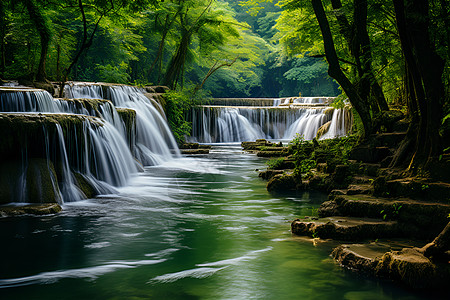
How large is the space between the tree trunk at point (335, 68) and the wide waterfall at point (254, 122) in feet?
49.6

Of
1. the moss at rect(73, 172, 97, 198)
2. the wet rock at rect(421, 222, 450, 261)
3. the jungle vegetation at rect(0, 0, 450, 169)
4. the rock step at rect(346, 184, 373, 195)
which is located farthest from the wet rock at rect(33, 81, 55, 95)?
the wet rock at rect(421, 222, 450, 261)

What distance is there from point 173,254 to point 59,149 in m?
4.17

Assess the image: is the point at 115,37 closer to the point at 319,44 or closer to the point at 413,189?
the point at 319,44

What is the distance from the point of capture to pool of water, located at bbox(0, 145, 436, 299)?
395cm

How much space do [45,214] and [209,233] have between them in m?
2.73

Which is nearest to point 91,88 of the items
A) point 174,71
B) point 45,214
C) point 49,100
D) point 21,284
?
point 49,100

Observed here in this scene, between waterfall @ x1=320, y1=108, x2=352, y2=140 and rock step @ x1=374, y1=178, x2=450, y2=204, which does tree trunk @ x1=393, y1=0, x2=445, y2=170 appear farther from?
waterfall @ x1=320, y1=108, x2=352, y2=140

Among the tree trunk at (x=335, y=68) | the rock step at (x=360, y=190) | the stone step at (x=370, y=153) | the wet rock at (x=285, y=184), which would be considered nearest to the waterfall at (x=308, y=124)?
the wet rock at (x=285, y=184)

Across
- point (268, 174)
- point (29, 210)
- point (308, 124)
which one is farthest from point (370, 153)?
point (308, 124)

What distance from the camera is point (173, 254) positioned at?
5027mm

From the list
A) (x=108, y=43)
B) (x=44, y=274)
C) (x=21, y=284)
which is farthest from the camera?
(x=108, y=43)

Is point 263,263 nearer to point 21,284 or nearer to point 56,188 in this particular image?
point 21,284

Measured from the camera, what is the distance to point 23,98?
10.6 metres

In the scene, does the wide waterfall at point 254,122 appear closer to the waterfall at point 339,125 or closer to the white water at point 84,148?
the waterfall at point 339,125
